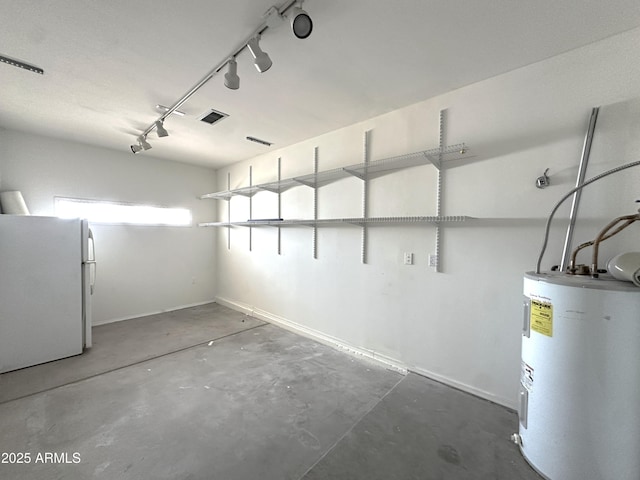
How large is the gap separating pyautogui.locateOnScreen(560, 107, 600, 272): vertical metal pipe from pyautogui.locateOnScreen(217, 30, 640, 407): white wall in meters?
0.04

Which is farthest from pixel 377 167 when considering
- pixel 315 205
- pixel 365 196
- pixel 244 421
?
pixel 244 421

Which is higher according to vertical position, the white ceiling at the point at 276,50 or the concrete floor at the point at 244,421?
the white ceiling at the point at 276,50

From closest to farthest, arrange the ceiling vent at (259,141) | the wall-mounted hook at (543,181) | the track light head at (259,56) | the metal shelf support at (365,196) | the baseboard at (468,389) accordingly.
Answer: the track light head at (259,56)
the wall-mounted hook at (543,181)
the baseboard at (468,389)
the metal shelf support at (365,196)
the ceiling vent at (259,141)

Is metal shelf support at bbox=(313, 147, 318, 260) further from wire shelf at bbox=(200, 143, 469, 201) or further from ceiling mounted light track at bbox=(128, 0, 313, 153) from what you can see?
ceiling mounted light track at bbox=(128, 0, 313, 153)

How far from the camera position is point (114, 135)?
146 inches

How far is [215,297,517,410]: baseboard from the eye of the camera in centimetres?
233

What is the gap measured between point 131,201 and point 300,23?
4426 mm

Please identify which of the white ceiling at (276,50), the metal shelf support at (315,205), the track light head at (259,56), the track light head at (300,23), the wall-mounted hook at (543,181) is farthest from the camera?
the metal shelf support at (315,205)

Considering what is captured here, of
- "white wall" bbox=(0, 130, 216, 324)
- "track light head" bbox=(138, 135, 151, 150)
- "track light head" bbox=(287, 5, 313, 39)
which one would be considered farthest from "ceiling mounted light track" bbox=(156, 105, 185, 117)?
"white wall" bbox=(0, 130, 216, 324)

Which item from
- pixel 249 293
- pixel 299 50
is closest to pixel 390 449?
pixel 299 50

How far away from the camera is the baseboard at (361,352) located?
7.63 feet

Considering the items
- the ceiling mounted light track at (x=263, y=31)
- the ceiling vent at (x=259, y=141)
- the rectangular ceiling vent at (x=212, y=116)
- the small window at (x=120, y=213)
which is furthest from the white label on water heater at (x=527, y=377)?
the small window at (x=120, y=213)

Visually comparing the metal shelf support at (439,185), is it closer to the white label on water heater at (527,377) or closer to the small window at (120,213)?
the white label on water heater at (527,377)

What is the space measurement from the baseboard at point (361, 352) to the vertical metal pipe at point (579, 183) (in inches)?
48.9
